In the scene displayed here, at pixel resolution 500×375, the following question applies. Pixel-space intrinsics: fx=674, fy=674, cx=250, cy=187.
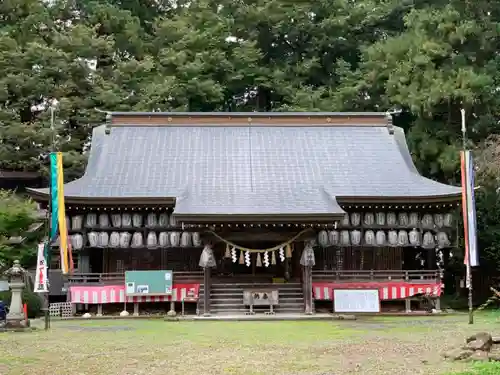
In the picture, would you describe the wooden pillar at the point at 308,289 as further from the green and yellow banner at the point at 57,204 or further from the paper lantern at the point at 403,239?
the green and yellow banner at the point at 57,204

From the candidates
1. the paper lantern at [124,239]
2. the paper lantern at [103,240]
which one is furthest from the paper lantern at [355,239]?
the paper lantern at [103,240]

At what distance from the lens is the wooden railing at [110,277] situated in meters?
22.7

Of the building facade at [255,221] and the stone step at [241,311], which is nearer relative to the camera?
the stone step at [241,311]

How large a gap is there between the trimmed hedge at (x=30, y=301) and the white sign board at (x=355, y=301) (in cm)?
1040

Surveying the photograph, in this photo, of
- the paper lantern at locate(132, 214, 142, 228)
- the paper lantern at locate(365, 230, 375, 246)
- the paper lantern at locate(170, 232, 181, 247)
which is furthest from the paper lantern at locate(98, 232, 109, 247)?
the paper lantern at locate(365, 230, 375, 246)

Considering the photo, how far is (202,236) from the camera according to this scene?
21578 millimetres

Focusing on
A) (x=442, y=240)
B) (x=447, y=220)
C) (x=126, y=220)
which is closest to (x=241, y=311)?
(x=126, y=220)

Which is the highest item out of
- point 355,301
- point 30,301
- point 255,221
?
point 255,221

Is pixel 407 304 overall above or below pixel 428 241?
below

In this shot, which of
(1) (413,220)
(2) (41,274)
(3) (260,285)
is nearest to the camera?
(2) (41,274)

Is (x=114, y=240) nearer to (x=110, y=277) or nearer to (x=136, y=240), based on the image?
(x=136, y=240)

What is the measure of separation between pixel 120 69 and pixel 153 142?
7.19 meters

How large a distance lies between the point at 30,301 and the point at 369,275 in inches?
463

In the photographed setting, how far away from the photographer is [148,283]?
2228cm
